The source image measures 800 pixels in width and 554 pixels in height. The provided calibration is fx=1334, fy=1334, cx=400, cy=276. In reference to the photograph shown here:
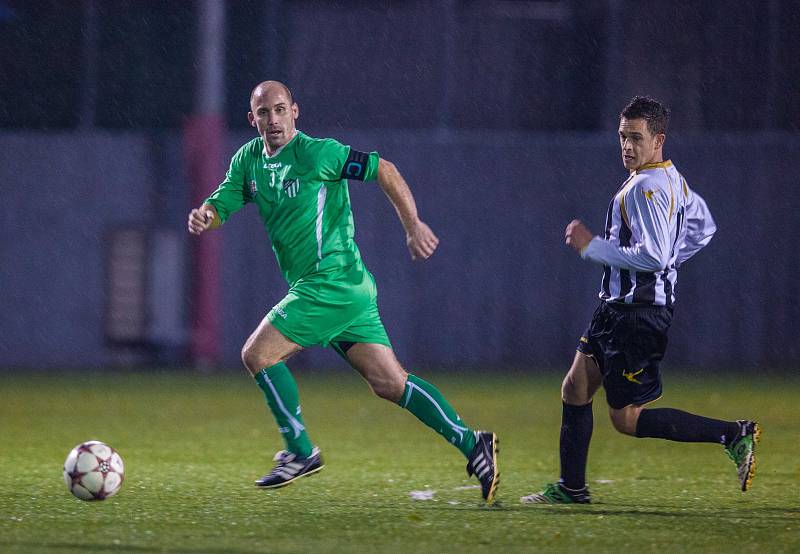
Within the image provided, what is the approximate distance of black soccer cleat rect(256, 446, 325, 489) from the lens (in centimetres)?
633

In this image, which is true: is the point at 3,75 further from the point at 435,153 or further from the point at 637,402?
the point at 637,402

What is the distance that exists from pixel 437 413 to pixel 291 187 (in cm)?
128

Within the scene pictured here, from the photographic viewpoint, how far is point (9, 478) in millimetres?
6973

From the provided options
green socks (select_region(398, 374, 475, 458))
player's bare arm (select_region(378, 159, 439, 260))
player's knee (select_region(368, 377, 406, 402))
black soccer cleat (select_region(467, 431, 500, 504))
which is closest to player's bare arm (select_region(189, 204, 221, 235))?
player's bare arm (select_region(378, 159, 439, 260))

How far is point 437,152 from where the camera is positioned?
16703 millimetres

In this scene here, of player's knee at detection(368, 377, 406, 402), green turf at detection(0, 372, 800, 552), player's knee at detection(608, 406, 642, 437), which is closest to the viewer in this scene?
green turf at detection(0, 372, 800, 552)

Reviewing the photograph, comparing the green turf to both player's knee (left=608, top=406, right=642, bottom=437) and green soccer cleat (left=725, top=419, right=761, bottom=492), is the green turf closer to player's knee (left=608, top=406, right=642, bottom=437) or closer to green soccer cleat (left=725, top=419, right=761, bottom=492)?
green soccer cleat (left=725, top=419, right=761, bottom=492)

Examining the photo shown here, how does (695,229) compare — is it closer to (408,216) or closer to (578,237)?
(578,237)

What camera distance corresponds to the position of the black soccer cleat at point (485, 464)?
6113 millimetres

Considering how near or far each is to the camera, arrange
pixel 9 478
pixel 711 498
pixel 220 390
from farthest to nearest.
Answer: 1. pixel 220 390
2. pixel 9 478
3. pixel 711 498

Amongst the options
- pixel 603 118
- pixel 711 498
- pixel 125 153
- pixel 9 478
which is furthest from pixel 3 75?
pixel 711 498

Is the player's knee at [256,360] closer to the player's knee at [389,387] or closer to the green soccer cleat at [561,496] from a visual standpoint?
the player's knee at [389,387]

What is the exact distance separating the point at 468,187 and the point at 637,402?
10856mm

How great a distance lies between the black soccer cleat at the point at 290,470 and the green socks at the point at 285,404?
28mm
